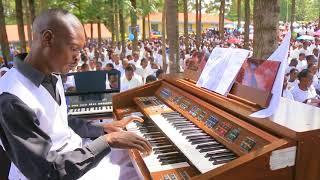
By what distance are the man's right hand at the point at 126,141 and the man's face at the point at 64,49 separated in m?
0.56

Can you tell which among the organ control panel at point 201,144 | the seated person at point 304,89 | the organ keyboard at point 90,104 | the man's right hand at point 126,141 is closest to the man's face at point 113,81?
the organ keyboard at point 90,104

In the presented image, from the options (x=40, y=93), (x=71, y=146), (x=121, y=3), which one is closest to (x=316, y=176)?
(x=71, y=146)

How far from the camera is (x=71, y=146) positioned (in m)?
2.51

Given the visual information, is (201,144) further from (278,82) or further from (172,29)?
(172,29)

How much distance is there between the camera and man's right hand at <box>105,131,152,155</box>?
239cm

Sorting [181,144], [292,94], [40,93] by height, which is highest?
[40,93]

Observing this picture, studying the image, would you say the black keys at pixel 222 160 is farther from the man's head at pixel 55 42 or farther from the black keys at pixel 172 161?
the man's head at pixel 55 42

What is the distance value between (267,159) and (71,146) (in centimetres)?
135

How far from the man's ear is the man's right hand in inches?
28.9

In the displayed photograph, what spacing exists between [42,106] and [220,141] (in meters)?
1.34

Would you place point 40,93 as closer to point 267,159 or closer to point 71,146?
point 71,146

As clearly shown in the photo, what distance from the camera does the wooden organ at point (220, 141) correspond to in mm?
2111

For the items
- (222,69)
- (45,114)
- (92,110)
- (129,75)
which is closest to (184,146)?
(222,69)

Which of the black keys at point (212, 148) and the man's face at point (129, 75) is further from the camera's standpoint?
the man's face at point (129, 75)
